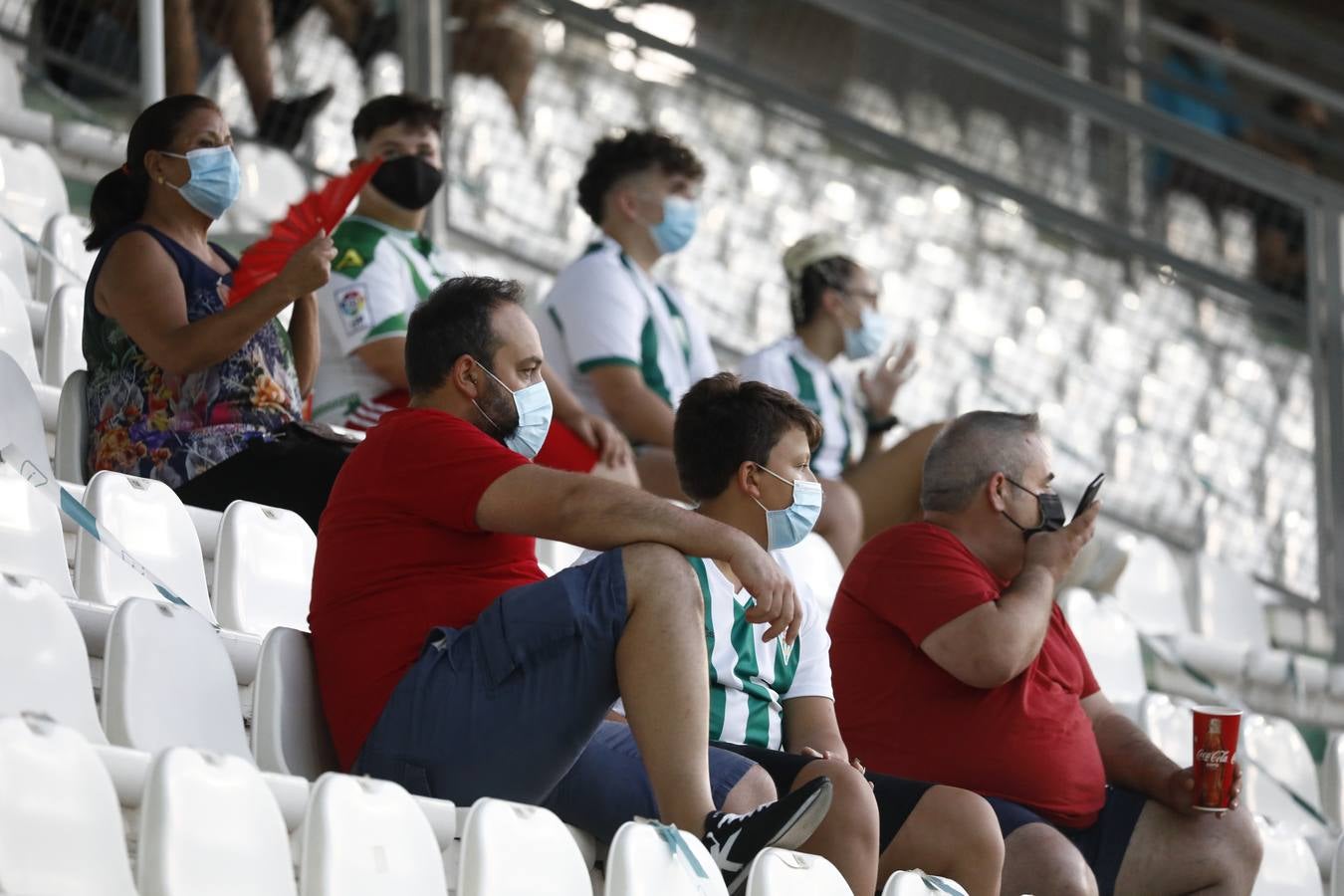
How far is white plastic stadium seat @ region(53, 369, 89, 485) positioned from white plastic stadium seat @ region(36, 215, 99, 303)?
62 centimetres

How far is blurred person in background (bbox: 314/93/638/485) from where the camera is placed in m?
3.69

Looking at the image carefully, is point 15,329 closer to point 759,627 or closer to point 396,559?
point 396,559

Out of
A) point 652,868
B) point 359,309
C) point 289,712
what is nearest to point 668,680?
point 652,868

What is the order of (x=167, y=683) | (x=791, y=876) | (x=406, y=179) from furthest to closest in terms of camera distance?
(x=406, y=179) < (x=167, y=683) < (x=791, y=876)

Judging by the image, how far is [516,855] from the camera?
1.93 m

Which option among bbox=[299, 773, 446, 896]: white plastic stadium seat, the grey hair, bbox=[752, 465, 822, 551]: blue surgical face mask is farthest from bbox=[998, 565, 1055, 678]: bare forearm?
bbox=[299, 773, 446, 896]: white plastic stadium seat

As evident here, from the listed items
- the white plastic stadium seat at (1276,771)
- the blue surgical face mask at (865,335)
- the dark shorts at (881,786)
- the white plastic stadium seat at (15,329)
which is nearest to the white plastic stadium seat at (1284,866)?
the white plastic stadium seat at (1276,771)

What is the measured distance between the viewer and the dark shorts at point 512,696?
228 cm

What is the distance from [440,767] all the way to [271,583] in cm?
59

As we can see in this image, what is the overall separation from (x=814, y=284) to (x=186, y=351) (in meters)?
1.82

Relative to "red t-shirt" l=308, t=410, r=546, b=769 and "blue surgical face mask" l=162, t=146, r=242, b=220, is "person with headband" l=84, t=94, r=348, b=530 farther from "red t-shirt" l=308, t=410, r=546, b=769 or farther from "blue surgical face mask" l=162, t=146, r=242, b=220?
"red t-shirt" l=308, t=410, r=546, b=769

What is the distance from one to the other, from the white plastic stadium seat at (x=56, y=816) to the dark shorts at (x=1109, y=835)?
1.60 meters

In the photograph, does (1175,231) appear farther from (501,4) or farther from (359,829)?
(359,829)

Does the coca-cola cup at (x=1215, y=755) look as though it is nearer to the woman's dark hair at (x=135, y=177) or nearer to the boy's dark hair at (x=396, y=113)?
the woman's dark hair at (x=135, y=177)
